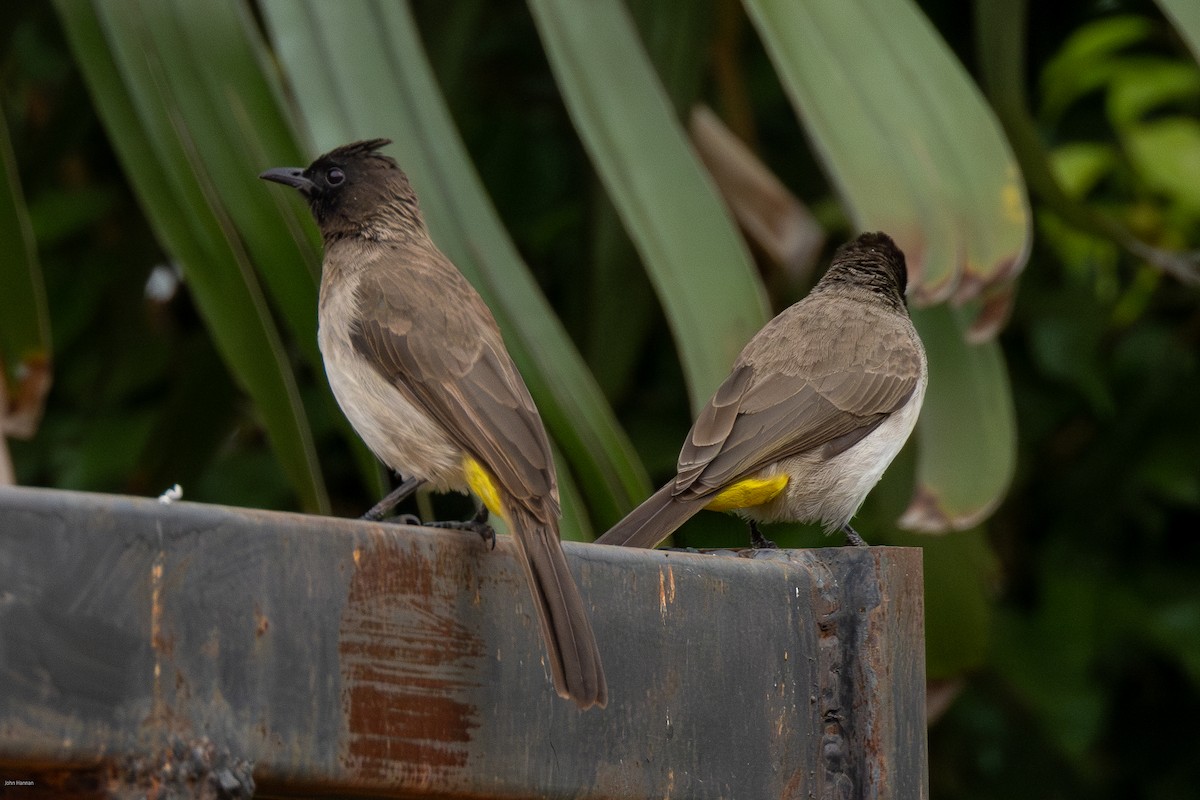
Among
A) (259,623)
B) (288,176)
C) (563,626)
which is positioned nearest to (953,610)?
(288,176)

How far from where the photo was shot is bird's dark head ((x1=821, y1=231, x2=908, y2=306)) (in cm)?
429

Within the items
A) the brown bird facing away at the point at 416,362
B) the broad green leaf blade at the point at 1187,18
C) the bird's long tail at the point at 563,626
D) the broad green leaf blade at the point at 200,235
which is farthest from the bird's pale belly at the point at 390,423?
the broad green leaf blade at the point at 1187,18

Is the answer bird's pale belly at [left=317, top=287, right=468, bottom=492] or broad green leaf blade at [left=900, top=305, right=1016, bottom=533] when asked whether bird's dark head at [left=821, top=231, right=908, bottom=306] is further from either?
bird's pale belly at [left=317, top=287, right=468, bottom=492]

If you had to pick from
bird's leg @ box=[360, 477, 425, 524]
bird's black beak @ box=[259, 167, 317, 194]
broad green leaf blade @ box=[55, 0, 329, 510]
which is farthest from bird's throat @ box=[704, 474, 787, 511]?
bird's black beak @ box=[259, 167, 317, 194]

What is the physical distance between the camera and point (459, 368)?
9.36 ft

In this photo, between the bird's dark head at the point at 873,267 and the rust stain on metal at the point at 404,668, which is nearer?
the rust stain on metal at the point at 404,668

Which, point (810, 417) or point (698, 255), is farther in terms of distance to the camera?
point (810, 417)

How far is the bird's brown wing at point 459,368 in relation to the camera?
2588 millimetres

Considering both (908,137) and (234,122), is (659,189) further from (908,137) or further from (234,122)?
(234,122)

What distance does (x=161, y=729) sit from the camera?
4.90ft

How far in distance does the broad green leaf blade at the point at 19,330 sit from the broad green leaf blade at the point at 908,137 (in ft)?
5.35

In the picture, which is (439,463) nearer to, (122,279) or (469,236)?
(469,236)

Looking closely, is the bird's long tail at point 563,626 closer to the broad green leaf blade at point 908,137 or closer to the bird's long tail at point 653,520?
the bird's long tail at point 653,520

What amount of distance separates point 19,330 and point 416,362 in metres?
0.99
